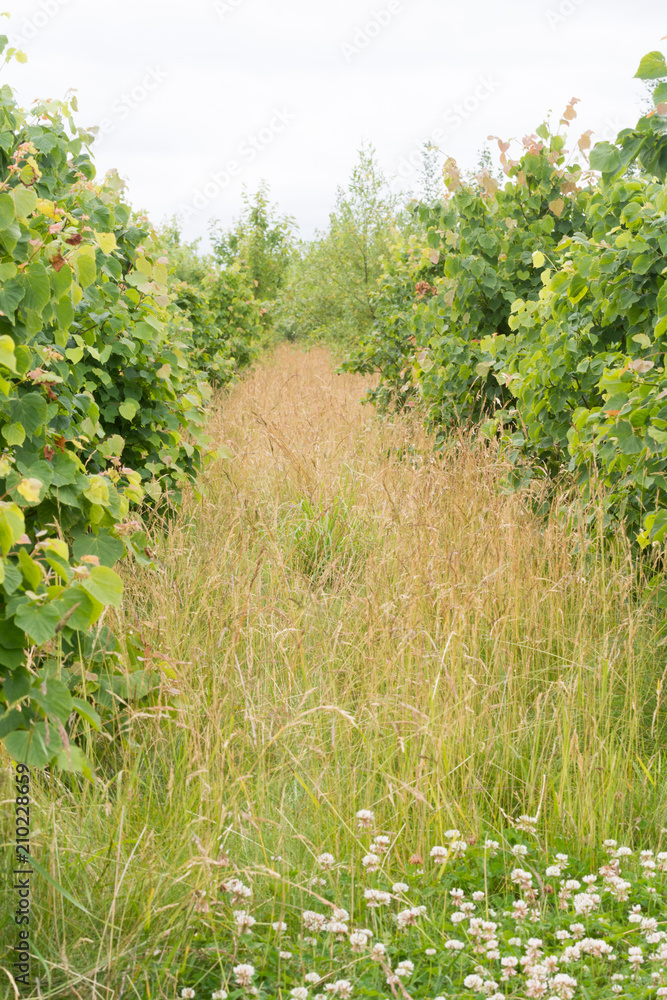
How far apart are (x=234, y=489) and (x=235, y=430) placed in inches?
98.1

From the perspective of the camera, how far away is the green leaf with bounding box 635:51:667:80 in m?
2.38

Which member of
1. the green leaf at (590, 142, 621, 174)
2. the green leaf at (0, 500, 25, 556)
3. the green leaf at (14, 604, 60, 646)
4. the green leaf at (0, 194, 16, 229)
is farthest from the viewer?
the green leaf at (590, 142, 621, 174)

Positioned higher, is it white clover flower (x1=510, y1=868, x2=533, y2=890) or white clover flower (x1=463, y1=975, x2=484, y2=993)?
white clover flower (x1=510, y1=868, x2=533, y2=890)

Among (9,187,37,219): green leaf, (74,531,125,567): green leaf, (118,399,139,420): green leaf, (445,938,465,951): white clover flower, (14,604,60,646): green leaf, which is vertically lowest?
(445,938,465,951): white clover flower

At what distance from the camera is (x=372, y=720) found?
2.62m

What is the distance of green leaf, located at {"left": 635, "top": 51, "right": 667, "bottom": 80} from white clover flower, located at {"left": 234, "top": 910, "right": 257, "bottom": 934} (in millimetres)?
2467

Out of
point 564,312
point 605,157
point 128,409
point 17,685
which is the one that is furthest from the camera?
point 564,312

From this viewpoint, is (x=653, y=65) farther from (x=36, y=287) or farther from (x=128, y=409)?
(x=128, y=409)

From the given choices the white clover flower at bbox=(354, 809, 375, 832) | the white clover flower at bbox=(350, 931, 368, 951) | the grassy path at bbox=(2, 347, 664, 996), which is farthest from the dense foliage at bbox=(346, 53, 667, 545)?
the white clover flower at bbox=(350, 931, 368, 951)

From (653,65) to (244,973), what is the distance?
259 centimetres

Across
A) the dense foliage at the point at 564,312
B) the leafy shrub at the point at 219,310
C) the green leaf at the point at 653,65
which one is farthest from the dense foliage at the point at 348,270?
the green leaf at the point at 653,65

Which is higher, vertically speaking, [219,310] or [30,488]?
[219,310]

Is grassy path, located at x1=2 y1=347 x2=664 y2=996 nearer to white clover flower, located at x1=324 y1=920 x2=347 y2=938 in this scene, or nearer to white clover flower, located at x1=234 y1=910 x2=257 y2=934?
white clover flower, located at x1=234 y1=910 x2=257 y2=934

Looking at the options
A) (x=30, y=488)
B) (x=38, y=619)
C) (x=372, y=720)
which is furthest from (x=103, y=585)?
(x=372, y=720)
